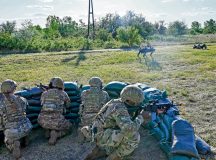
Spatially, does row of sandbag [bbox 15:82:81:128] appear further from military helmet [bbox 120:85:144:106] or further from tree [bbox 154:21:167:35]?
tree [bbox 154:21:167:35]

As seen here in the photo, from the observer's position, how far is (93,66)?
57.2ft

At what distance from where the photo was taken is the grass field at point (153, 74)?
866 cm

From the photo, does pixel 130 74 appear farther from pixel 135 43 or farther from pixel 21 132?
pixel 135 43

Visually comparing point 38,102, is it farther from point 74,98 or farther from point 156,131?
point 156,131

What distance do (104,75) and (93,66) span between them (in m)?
3.30

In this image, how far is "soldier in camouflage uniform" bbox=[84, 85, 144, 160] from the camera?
5.12m

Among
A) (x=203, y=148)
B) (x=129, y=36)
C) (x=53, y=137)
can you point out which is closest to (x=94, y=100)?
(x=53, y=137)

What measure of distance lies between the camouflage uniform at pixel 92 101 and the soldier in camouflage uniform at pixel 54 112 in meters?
0.38

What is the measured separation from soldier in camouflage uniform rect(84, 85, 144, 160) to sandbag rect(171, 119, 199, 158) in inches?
24.3

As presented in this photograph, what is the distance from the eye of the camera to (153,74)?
14.3m

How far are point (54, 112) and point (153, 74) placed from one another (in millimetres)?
8174

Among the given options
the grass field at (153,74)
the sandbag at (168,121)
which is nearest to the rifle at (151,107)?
the sandbag at (168,121)

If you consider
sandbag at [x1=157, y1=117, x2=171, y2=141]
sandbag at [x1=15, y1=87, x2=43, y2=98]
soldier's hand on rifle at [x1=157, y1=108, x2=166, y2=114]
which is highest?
sandbag at [x1=15, y1=87, x2=43, y2=98]

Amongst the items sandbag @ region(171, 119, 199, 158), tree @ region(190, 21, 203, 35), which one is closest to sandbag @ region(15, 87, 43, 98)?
sandbag @ region(171, 119, 199, 158)
